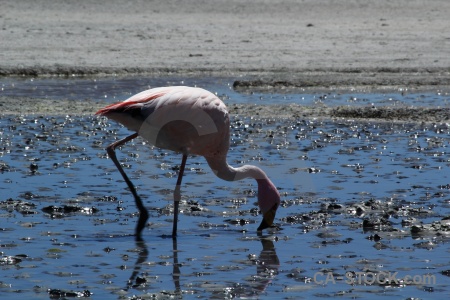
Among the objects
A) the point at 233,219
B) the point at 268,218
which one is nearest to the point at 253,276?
the point at 268,218

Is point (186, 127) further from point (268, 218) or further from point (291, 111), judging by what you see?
point (291, 111)

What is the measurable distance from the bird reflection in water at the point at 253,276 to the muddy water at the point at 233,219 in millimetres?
10

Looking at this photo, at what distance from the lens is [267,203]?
7191 millimetres

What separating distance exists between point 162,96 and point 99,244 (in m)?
1.25

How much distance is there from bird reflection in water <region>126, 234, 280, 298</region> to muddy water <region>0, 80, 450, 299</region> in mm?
10

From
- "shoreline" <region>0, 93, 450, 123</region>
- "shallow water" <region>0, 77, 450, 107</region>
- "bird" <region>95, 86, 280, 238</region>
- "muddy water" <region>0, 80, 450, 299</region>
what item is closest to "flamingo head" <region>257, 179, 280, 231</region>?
"bird" <region>95, 86, 280, 238</region>

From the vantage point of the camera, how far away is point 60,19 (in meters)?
20.8

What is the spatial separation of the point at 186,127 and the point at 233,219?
0.78 meters

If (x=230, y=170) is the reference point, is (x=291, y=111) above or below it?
below

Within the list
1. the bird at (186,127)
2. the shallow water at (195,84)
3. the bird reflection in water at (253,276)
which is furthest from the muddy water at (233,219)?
the shallow water at (195,84)

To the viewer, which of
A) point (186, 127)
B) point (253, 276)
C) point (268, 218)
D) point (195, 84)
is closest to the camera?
point (253, 276)

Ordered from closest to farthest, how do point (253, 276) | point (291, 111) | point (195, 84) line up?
1. point (253, 276)
2. point (291, 111)
3. point (195, 84)

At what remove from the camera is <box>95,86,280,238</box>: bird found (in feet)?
23.7

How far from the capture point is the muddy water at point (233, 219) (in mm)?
5922
